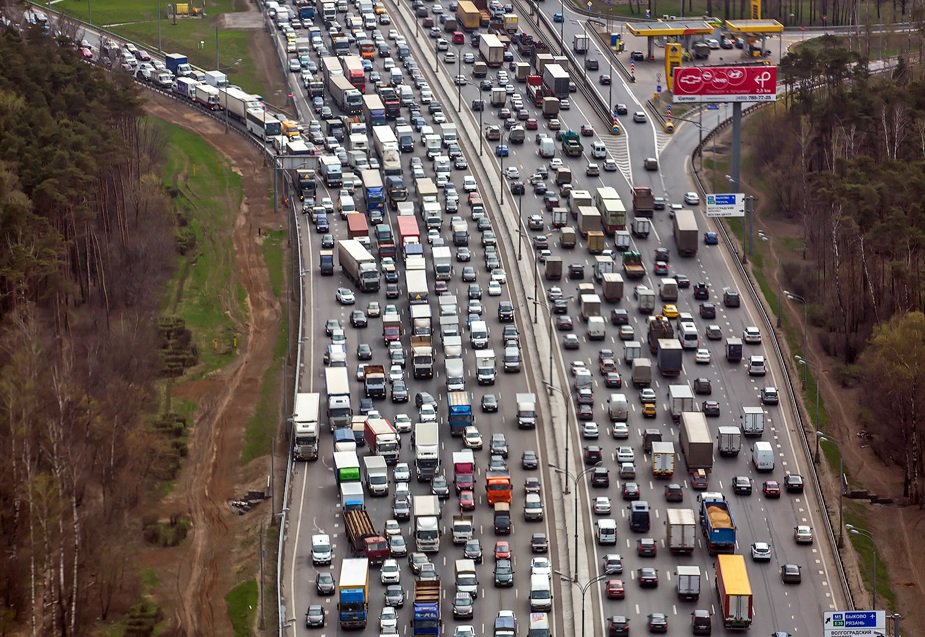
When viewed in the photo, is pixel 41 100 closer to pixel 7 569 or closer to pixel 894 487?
pixel 7 569

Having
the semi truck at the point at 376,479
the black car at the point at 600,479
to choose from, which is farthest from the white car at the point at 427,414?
the black car at the point at 600,479

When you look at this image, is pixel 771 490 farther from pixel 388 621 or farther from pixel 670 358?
pixel 388 621

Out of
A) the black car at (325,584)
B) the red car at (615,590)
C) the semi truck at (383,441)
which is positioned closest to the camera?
the black car at (325,584)

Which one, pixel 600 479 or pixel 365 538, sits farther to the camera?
pixel 600 479

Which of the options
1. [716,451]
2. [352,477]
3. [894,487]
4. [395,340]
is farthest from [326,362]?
[894,487]

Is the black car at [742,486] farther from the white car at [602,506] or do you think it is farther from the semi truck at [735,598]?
the semi truck at [735,598]

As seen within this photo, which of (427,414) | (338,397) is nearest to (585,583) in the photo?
(427,414)
